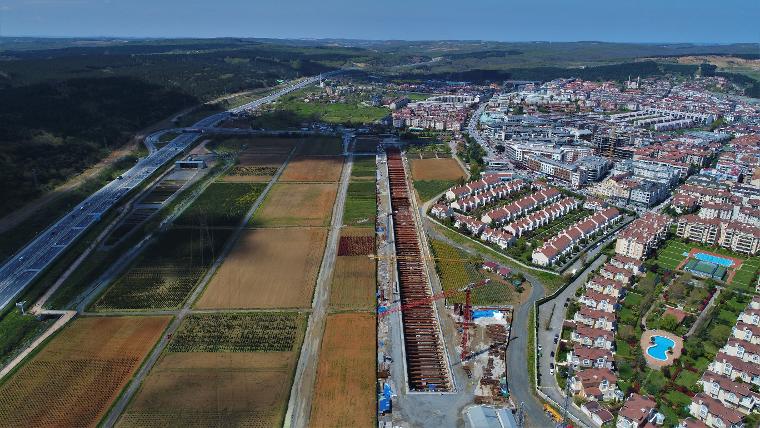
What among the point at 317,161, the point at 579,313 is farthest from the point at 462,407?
the point at 317,161

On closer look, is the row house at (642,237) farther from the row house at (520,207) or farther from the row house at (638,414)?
the row house at (638,414)

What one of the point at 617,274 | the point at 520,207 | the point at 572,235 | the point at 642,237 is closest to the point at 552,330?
the point at 617,274

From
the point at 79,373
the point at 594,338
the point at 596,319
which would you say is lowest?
the point at 79,373

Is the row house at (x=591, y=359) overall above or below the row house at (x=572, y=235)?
below

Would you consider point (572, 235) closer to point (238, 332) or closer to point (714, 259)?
point (714, 259)

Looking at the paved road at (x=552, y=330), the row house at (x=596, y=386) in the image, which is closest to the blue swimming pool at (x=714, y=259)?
the paved road at (x=552, y=330)

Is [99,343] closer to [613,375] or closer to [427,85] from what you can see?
[613,375]
